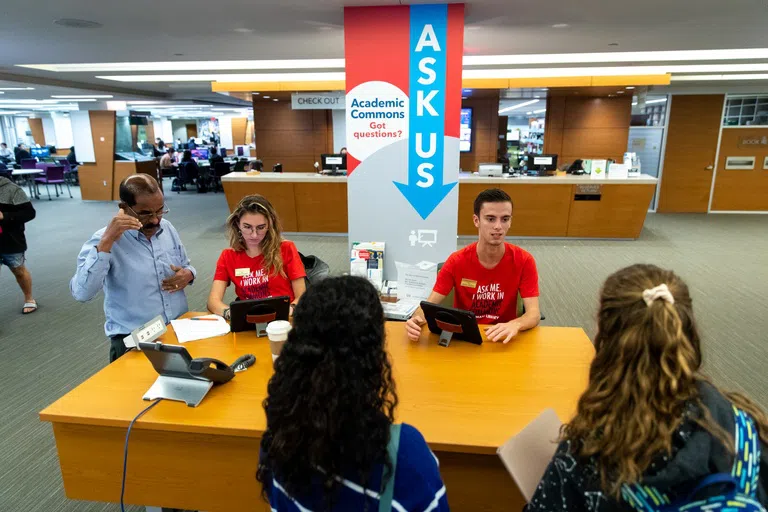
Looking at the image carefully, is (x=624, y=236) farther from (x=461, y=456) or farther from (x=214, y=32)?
(x=461, y=456)

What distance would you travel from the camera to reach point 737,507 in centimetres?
91

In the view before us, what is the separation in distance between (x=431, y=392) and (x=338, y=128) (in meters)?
10.4

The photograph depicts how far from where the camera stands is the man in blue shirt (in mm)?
2285

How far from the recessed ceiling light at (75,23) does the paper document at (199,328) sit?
318 cm

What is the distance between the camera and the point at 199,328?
2.44 meters

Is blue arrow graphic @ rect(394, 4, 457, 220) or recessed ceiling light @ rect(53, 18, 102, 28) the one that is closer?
blue arrow graphic @ rect(394, 4, 457, 220)

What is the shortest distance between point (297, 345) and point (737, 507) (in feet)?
2.94

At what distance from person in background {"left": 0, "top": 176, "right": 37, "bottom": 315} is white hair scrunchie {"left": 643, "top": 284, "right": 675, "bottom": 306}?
4961 millimetres

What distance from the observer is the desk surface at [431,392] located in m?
1.63

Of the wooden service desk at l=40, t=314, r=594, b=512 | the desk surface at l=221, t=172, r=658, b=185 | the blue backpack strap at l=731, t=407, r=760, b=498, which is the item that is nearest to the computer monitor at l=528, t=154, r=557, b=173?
the desk surface at l=221, t=172, r=658, b=185

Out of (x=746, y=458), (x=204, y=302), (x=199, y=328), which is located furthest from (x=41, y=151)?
(x=746, y=458)

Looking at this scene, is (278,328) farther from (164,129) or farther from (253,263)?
(164,129)

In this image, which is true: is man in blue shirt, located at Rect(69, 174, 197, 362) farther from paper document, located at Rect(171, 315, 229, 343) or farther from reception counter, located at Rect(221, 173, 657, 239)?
reception counter, located at Rect(221, 173, 657, 239)

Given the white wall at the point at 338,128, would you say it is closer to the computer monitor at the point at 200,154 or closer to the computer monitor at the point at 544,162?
the computer monitor at the point at 544,162
